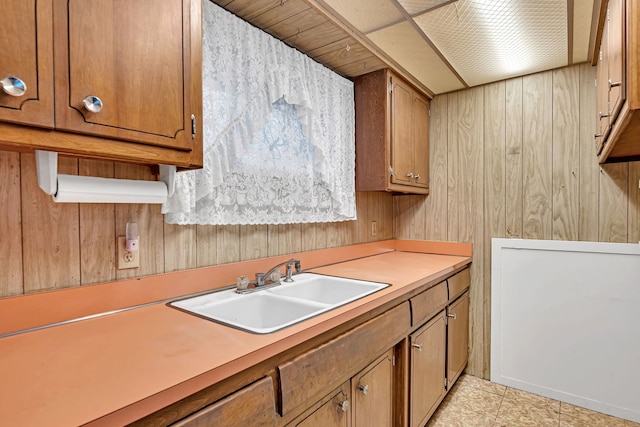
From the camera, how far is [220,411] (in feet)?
2.55

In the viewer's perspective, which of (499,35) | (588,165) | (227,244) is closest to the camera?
(227,244)

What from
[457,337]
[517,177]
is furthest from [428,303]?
[517,177]

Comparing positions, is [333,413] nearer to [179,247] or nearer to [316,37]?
[179,247]

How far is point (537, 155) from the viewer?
91.4 inches

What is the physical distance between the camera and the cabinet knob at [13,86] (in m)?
0.69

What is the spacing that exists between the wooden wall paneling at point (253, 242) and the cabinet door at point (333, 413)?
0.76 metres

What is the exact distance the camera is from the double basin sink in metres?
1.27

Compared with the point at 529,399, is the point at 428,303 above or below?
above

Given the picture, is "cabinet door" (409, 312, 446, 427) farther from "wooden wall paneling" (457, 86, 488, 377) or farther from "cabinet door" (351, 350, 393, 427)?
"wooden wall paneling" (457, 86, 488, 377)

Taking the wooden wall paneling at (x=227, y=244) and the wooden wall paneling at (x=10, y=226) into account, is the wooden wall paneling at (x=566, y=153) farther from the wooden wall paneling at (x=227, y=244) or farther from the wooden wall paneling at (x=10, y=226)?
the wooden wall paneling at (x=10, y=226)

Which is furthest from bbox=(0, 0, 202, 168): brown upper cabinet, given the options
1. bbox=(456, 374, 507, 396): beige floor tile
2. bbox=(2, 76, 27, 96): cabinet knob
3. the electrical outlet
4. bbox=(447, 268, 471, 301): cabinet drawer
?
bbox=(456, 374, 507, 396): beige floor tile

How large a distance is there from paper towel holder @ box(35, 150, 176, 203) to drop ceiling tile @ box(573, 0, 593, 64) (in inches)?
76.0

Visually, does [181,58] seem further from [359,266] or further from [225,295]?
[359,266]

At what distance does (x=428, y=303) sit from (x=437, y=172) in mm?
1286
